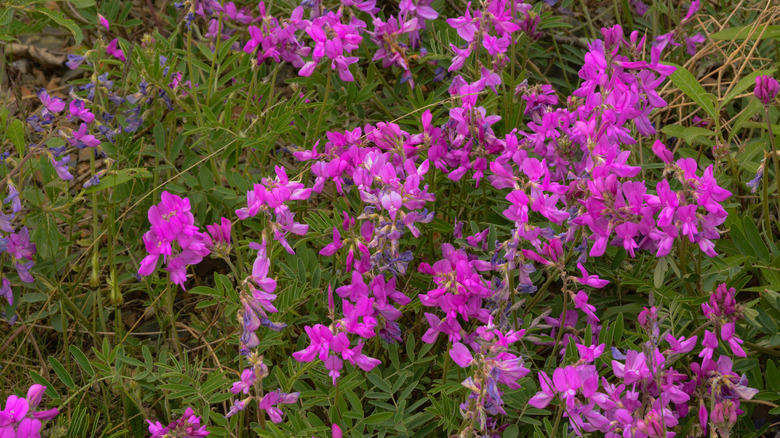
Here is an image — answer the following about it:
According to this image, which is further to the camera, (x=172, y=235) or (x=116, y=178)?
(x=116, y=178)

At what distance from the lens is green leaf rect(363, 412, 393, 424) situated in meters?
2.00

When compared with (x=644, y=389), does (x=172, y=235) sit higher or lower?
higher

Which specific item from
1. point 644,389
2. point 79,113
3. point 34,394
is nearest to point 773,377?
point 644,389

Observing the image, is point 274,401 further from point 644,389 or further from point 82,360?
point 644,389

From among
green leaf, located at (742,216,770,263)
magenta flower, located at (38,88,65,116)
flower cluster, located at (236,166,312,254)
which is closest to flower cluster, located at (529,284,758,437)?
green leaf, located at (742,216,770,263)

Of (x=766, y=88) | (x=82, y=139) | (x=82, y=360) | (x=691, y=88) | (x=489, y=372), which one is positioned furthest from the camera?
(x=691, y=88)

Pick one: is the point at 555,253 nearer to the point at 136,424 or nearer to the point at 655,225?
the point at 655,225

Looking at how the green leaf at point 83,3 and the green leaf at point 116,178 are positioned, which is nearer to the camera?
the green leaf at point 116,178

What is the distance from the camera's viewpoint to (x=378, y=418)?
6.59 feet

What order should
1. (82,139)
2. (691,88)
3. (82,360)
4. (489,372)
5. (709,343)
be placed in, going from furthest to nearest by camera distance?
(691,88)
(82,139)
(82,360)
(709,343)
(489,372)

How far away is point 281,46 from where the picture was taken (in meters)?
2.67

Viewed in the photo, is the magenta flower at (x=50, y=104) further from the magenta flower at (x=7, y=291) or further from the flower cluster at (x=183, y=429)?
the flower cluster at (x=183, y=429)

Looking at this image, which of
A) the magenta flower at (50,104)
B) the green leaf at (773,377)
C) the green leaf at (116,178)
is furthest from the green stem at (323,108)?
the green leaf at (773,377)

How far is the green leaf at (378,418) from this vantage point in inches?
78.7
